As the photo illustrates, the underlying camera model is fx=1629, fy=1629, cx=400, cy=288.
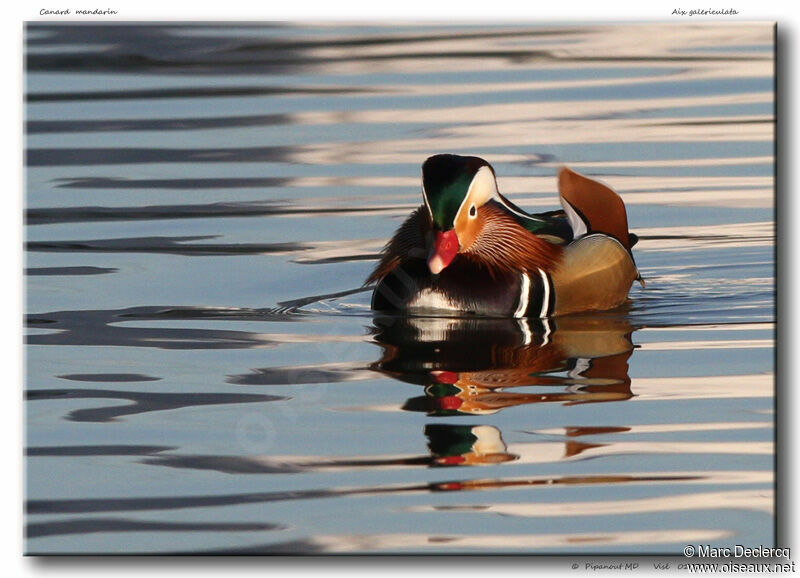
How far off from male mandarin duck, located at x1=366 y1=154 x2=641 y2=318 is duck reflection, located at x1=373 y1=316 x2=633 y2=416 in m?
0.11

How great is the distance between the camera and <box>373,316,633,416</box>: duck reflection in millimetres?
6250

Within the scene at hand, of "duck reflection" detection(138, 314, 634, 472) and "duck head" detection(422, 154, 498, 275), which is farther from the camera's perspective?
"duck head" detection(422, 154, 498, 275)

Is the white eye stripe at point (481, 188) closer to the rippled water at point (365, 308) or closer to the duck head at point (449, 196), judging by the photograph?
the duck head at point (449, 196)

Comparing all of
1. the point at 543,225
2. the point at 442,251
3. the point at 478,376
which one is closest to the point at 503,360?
the point at 478,376

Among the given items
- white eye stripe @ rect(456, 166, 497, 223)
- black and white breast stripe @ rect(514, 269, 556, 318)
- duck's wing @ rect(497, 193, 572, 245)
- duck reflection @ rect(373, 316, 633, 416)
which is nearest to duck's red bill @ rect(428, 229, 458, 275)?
white eye stripe @ rect(456, 166, 497, 223)

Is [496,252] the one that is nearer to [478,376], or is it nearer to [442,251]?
[442,251]

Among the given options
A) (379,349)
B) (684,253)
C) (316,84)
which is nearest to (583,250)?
(684,253)

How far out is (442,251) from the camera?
739 centimetres

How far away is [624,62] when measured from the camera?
24.7ft

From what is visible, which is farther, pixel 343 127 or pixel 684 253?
pixel 343 127

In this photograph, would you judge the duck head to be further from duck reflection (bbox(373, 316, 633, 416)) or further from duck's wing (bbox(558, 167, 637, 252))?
duck's wing (bbox(558, 167, 637, 252))

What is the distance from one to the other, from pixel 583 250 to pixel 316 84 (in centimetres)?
208

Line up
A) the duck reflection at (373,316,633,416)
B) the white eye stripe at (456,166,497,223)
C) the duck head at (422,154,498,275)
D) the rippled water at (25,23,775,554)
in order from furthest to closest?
1. the white eye stripe at (456,166,497,223)
2. the duck head at (422,154,498,275)
3. the duck reflection at (373,316,633,416)
4. the rippled water at (25,23,775,554)

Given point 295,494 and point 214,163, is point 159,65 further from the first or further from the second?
point 295,494
